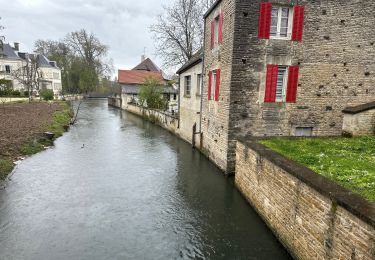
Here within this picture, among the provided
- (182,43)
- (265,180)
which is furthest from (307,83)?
(182,43)

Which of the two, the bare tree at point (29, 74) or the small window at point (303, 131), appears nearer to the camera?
the small window at point (303, 131)

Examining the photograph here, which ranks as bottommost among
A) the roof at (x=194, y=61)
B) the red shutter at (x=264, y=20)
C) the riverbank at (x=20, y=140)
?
the riverbank at (x=20, y=140)

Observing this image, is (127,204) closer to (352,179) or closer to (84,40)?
(352,179)

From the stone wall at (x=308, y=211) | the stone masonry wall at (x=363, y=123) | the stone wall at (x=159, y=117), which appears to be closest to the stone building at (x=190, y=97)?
the stone wall at (x=159, y=117)

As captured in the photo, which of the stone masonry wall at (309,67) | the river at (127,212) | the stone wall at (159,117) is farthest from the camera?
the stone wall at (159,117)

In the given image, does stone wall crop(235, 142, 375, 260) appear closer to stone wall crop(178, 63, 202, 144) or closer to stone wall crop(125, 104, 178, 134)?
stone wall crop(178, 63, 202, 144)

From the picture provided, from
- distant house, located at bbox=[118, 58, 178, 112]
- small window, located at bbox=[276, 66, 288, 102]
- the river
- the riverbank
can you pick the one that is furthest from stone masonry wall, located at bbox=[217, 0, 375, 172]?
distant house, located at bbox=[118, 58, 178, 112]

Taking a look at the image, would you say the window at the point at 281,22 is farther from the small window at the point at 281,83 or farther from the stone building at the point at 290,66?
the small window at the point at 281,83

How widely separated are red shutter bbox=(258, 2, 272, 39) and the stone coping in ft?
16.3

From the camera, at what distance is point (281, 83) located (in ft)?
33.7

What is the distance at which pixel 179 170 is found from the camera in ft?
36.8

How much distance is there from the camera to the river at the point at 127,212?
5770 mm

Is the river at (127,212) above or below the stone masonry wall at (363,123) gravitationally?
below

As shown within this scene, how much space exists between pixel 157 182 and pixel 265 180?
447 cm
